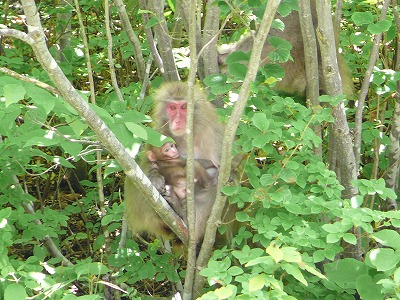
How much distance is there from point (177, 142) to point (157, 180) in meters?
0.40

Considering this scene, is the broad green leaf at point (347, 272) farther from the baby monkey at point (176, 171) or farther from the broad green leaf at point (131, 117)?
the broad green leaf at point (131, 117)

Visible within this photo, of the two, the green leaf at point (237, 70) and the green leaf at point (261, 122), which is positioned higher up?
the green leaf at point (237, 70)

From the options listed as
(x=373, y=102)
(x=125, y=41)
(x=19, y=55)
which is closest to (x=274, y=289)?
(x=373, y=102)

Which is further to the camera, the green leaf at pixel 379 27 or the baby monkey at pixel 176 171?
the baby monkey at pixel 176 171

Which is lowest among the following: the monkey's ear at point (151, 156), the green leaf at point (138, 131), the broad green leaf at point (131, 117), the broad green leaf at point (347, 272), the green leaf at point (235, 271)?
the broad green leaf at point (347, 272)

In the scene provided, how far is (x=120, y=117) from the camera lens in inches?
120

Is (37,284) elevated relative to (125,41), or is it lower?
lower

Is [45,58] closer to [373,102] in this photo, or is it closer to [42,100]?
[42,100]

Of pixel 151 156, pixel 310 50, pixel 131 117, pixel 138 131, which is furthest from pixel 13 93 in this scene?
pixel 310 50

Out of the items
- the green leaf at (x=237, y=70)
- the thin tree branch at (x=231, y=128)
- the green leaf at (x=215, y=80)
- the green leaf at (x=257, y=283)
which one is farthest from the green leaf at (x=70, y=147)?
Answer: the green leaf at (x=257, y=283)

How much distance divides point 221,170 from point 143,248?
8.51ft

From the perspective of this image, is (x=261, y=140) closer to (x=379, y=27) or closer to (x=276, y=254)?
(x=276, y=254)

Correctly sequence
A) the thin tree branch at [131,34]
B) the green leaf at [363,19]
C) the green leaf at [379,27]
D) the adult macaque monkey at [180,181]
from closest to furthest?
1. the green leaf at [379,27]
2. the green leaf at [363,19]
3. the adult macaque monkey at [180,181]
4. the thin tree branch at [131,34]

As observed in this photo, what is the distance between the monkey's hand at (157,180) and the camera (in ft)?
13.2
